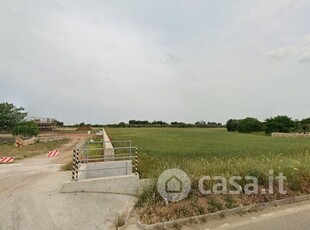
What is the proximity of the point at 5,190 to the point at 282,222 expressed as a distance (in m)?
8.08

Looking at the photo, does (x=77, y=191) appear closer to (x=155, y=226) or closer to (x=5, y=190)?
(x=5, y=190)

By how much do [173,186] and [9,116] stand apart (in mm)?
55305

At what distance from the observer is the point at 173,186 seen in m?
6.46

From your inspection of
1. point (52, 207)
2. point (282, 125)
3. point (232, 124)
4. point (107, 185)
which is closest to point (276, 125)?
point (282, 125)

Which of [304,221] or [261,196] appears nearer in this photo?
[304,221]

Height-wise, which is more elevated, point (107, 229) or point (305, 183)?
point (305, 183)

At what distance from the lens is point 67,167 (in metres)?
11.7

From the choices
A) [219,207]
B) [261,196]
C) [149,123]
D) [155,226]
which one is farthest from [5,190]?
[149,123]

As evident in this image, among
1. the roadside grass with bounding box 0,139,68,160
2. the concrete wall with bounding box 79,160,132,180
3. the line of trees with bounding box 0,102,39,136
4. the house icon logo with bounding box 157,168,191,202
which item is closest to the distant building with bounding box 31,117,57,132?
the line of trees with bounding box 0,102,39,136

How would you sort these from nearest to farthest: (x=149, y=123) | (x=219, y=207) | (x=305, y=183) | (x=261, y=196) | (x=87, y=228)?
1. (x=87, y=228)
2. (x=219, y=207)
3. (x=261, y=196)
4. (x=305, y=183)
5. (x=149, y=123)

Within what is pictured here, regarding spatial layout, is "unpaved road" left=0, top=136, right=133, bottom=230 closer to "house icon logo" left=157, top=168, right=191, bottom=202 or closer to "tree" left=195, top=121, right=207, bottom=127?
"house icon logo" left=157, top=168, right=191, bottom=202

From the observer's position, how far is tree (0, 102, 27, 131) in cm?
5103

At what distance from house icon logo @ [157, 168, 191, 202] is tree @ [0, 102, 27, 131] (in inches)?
2131

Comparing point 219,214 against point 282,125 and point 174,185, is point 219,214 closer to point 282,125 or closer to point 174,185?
point 174,185
